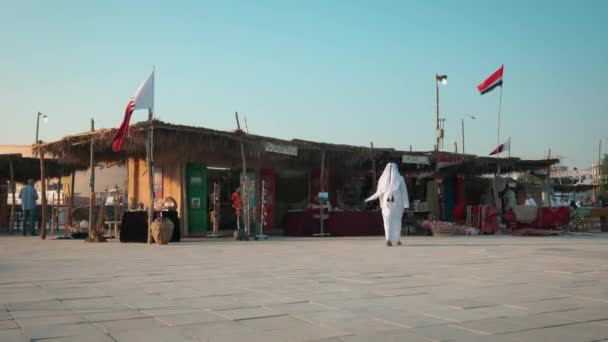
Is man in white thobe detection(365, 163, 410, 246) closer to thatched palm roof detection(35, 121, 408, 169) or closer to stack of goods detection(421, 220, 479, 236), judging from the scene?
thatched palm roof detection(35, 121, 408, 169)

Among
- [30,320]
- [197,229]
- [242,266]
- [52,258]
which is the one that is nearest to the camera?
[30,320]

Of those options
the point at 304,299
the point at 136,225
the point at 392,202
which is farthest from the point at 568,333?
the point at 136,225

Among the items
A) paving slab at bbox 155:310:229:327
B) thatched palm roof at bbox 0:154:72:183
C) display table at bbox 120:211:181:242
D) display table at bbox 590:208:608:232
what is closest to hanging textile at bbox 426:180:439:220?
display table at bbox 590:208:608:232

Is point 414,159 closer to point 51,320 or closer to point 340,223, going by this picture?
point 340,223

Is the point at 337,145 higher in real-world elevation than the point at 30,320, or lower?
higher

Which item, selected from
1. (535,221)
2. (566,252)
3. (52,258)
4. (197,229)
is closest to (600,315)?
(566,252)

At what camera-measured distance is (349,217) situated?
52.7ft

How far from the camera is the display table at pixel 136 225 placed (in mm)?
12547

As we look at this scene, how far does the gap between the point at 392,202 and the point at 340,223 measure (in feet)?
16.4

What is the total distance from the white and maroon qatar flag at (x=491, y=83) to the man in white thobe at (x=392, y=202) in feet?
26.3

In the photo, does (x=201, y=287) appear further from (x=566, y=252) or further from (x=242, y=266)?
(x=566, y=252)

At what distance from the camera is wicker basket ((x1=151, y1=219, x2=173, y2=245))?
11938 mm

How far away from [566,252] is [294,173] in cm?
1002

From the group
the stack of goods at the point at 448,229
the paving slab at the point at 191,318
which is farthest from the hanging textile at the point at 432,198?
the paving slab at the point at 191,318
